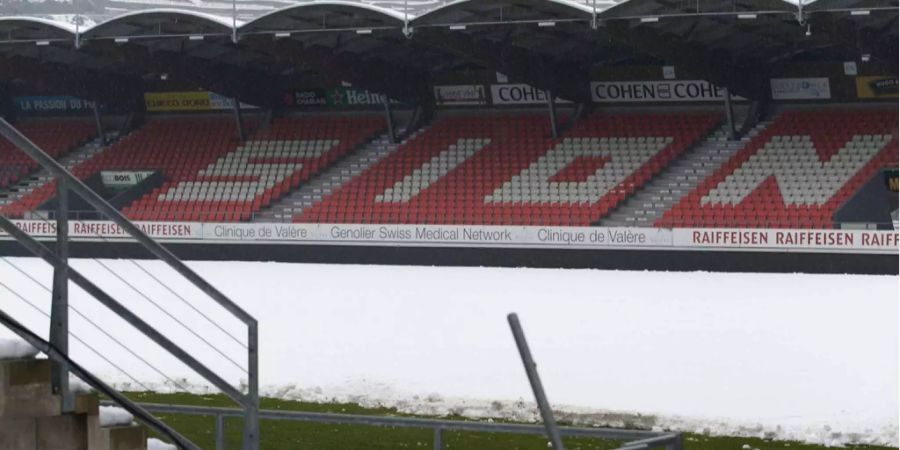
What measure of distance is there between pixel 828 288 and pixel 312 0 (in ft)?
43.3

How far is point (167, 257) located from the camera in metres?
6.21

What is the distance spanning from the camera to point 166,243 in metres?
35.3

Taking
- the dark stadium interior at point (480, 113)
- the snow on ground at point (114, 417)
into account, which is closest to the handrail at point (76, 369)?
the snow on ground at point (114, 417)

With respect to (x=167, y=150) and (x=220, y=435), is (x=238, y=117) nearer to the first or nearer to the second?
(x=167, y=150)

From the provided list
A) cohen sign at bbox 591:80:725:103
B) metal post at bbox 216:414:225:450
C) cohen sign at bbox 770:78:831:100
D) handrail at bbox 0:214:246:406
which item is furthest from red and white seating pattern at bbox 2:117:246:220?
handrail at bbox 0:214:246:406

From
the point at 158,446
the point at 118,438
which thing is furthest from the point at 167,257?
the point at 158,446

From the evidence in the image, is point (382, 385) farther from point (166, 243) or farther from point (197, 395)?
point (166, 243)

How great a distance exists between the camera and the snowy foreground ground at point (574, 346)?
477 inches

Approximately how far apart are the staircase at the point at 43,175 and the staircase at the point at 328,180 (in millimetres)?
7166

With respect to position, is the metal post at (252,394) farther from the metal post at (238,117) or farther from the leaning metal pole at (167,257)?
the metal post at (238,117)

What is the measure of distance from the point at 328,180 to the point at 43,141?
10769 mm

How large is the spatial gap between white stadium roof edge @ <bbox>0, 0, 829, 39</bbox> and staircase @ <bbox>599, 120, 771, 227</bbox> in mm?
4966

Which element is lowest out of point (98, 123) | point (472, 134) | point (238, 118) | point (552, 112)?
point (472, 134)

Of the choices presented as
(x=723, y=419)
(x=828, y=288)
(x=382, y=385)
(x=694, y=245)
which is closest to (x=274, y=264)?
(x=694, y=245)
